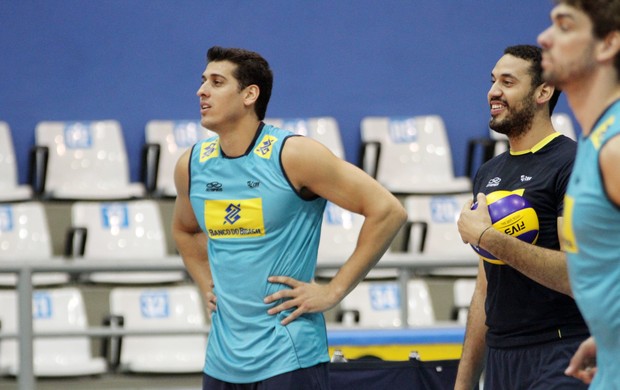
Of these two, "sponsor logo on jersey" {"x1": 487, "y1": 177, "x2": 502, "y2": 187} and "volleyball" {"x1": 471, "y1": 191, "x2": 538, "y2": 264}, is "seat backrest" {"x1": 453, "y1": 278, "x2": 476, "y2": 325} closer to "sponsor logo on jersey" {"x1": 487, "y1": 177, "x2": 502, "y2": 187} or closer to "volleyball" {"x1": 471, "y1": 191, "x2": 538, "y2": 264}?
"sponsor logo on jersey" {"x1": 487, "y1": 177, "x2": 502, "y2": 187}

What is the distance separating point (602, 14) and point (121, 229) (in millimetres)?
6192

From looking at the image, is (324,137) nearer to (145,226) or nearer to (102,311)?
(145,226)

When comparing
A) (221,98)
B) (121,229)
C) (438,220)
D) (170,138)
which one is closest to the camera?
(221,98)

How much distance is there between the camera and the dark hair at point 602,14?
2275 millimetres

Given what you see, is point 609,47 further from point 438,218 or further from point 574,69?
point 438,218

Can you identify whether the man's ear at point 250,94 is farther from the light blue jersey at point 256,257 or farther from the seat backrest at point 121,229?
the seat backrest at point 121,229

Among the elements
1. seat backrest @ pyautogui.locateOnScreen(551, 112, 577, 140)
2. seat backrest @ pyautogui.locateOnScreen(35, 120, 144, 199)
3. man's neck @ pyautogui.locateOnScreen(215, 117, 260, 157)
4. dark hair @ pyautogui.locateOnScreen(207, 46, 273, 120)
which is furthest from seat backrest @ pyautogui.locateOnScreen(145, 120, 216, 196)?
man's neck @ pyautogui.locateOnScreen(215, 117, 260, 157)

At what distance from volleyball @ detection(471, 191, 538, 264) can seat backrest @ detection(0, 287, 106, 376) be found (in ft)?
14.1

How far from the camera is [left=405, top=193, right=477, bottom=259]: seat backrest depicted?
8.44 m

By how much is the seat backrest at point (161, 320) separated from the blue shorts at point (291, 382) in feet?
11.9

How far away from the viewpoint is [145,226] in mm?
8086

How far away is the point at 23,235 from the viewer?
7.95m

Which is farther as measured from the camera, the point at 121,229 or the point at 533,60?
the point at 121,229

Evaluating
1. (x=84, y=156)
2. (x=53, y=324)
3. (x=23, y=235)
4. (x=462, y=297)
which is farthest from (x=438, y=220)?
(x=23, y=235)
